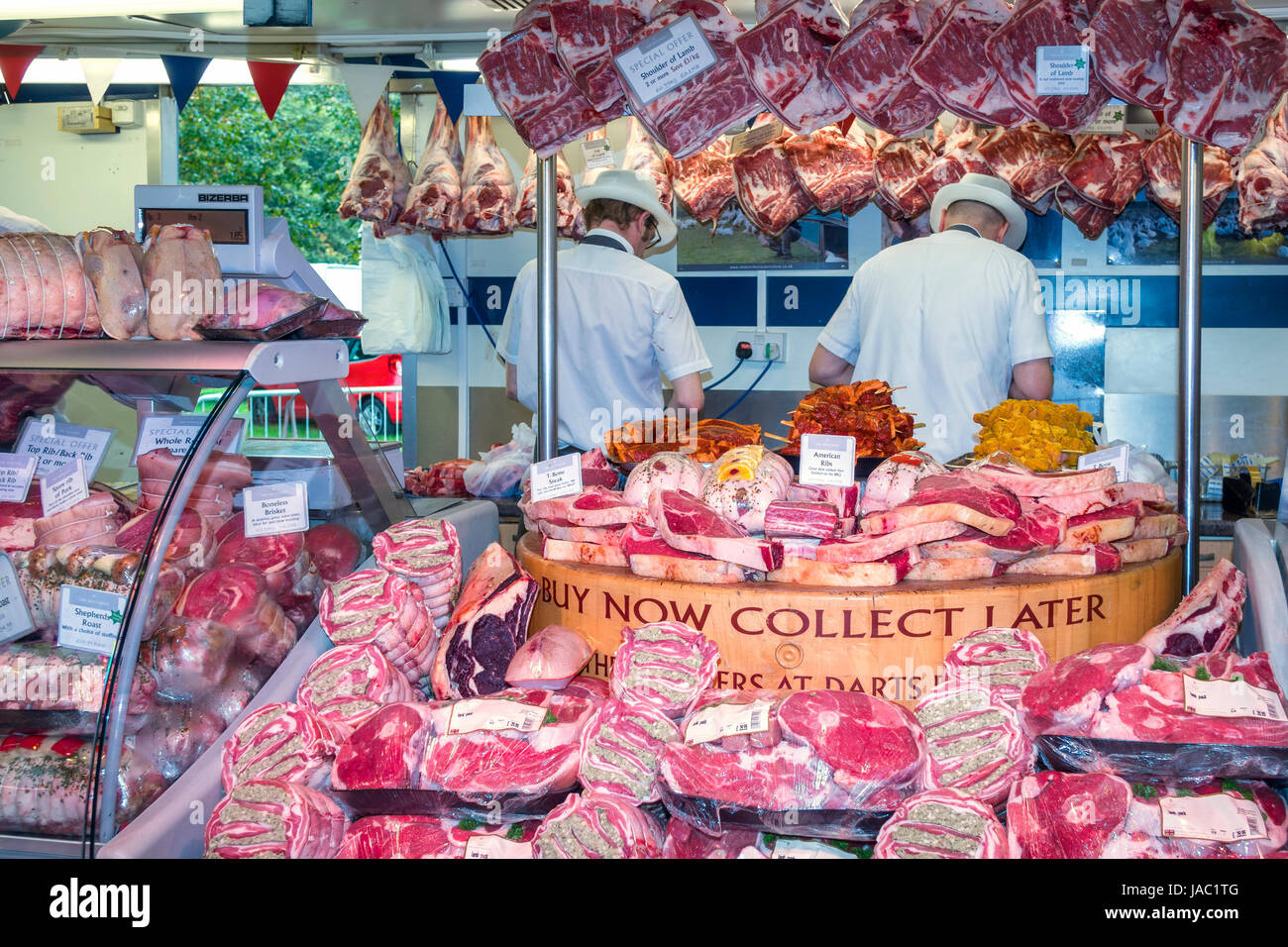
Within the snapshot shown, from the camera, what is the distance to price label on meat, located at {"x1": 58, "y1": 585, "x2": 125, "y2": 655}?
2227mm

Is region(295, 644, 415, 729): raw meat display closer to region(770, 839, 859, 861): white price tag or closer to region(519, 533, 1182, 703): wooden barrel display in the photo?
region(519, 533, 1182, 703): wooden barrel display

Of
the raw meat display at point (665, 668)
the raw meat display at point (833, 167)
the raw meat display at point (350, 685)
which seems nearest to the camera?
the raw meat display at point (665, 668)

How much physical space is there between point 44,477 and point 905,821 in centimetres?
212

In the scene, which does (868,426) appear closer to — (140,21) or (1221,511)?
(1221,511)

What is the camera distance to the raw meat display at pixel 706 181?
19.5ft

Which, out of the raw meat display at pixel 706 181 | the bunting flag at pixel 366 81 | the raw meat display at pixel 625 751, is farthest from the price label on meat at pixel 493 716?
the bunting flag at pixel 366 81

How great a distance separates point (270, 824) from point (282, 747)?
215 millimetres

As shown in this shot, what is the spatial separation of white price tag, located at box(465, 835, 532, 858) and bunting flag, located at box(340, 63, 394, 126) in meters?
5.15

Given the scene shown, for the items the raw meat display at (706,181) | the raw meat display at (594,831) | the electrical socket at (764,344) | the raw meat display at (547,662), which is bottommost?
the raw meat display at (594,831)

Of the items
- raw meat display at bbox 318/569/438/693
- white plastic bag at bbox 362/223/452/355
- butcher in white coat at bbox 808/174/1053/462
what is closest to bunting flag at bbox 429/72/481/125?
white plastic bag at bbox 362/223/452/355

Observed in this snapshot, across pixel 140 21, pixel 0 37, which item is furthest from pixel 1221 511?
pixel 0 37

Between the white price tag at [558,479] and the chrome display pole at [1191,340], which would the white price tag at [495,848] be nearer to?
the white price tag at [558,479]

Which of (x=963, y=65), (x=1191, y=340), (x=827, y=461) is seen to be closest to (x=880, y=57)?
(x=963, y=65)

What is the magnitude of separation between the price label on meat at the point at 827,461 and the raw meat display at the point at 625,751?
2.38ft
